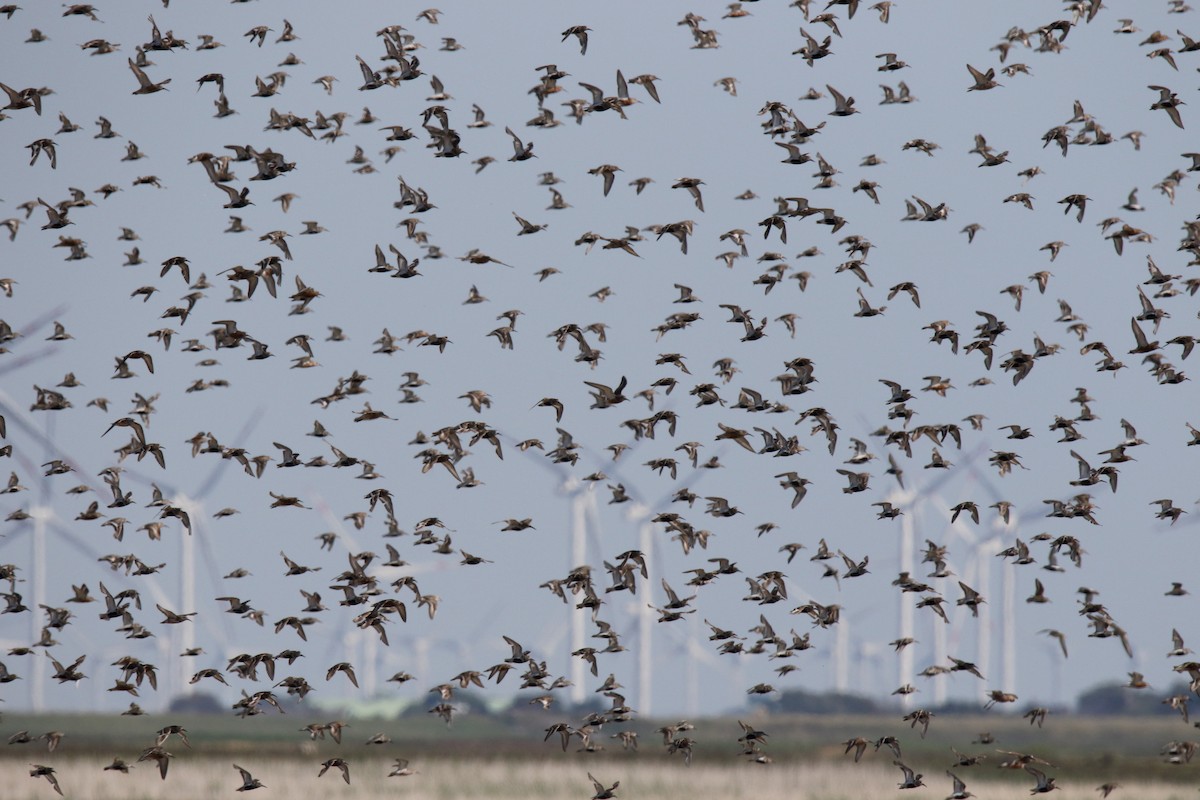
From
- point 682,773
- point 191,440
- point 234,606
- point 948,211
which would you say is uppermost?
point 948,211

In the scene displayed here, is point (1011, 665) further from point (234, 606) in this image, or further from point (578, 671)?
point (234, 606)

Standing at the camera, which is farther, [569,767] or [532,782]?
[569,767]

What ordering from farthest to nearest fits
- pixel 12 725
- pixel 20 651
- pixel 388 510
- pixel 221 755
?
pixel 12 725 < pixel 221 755 < pixel 388 510 < pixel 20 651

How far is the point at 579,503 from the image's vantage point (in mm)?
135375

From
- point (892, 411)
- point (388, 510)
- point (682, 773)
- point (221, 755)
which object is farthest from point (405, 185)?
point (221, 755)

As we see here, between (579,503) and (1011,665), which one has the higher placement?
(579,503)

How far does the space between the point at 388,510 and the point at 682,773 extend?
74.4ft

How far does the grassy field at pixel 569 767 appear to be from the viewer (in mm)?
70500

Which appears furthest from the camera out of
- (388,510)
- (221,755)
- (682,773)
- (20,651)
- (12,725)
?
(12,725)

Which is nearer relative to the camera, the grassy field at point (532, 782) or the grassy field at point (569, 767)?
the grassy field at point (532, 782)

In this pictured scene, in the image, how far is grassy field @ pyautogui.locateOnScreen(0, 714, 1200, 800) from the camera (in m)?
70.5

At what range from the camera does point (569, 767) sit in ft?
271

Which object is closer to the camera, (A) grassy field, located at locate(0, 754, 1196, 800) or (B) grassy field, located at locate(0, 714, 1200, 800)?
(A) grassy field, located at locate(0, 754, 1196, 800)

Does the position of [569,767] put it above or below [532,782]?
above
